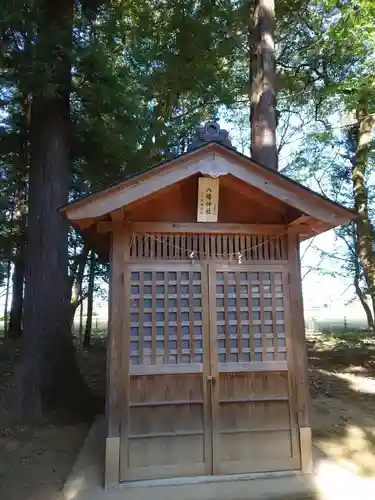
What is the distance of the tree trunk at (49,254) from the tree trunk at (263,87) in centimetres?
313

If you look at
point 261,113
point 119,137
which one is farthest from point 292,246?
point 119,137

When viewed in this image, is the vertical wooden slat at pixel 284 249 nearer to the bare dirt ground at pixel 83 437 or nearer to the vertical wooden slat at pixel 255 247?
the vertical wooden slat at pixel 255 247

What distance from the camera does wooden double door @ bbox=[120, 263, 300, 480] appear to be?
12.8ft

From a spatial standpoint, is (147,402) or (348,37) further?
(348,37)

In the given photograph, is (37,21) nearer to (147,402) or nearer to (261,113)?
(261,113)

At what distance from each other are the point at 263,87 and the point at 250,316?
434 cm

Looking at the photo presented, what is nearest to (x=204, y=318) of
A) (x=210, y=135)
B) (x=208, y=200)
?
(x=208, y=200)

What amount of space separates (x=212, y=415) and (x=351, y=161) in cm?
1584

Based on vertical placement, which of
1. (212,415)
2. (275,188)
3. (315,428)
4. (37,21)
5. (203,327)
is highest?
(37,21)

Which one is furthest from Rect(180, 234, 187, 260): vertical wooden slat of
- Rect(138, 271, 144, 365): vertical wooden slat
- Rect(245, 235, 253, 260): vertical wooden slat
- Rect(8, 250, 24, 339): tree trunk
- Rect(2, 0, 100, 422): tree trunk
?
Rect(8, 250, 24, 339): tree trunk

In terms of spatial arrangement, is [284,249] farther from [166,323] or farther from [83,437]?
[83,437]

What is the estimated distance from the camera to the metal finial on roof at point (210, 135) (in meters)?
4.12

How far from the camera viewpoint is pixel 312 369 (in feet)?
35.3

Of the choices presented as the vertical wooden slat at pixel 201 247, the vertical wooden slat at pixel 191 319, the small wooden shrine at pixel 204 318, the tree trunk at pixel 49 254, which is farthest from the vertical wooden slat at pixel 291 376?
the tree trunk at pixel 49 254
